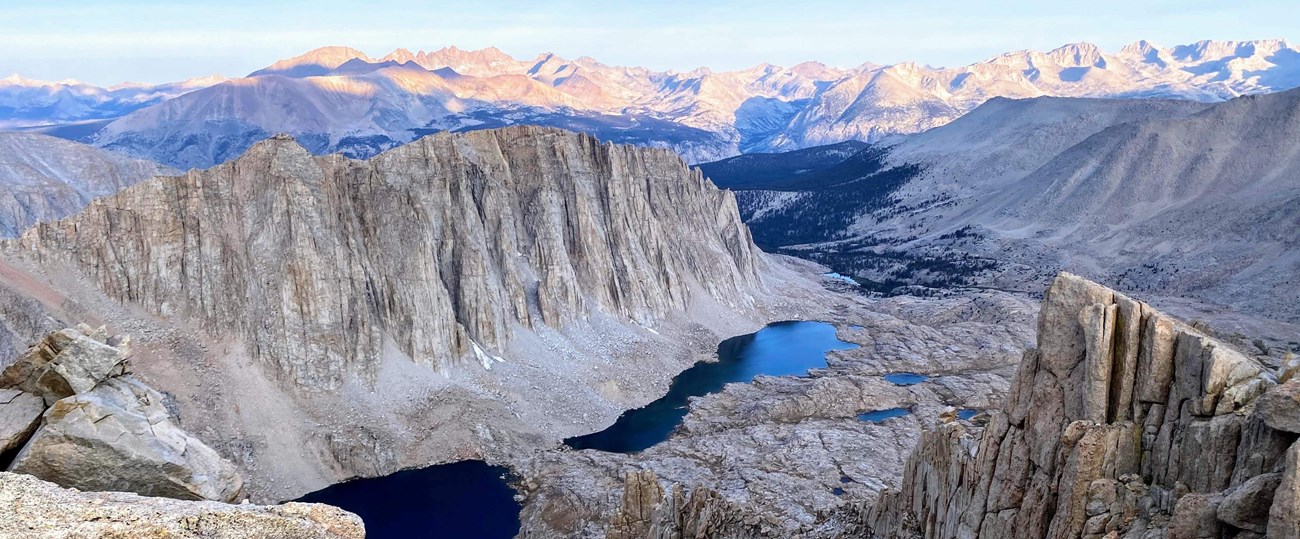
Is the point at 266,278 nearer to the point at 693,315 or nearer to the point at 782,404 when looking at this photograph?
the point at 782,404

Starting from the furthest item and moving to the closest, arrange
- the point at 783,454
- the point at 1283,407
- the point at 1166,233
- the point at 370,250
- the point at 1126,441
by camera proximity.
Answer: the point at 1166,233
the point at 370,250
the point at 783,454
the point at 1126,441
the point at 1283,407

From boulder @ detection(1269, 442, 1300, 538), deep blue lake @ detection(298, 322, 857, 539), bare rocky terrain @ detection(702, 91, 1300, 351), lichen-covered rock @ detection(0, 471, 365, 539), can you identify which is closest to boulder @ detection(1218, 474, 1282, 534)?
boulder @ detection(1269, 442, 1300, 538)

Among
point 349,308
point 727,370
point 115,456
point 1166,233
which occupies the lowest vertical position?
point 727,370

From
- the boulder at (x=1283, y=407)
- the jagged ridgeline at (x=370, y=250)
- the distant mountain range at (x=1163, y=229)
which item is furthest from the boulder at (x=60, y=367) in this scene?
the distant mountain range at (x=1163, y=229)

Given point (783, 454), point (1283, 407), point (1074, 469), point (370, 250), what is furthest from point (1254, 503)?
point (370, 250)

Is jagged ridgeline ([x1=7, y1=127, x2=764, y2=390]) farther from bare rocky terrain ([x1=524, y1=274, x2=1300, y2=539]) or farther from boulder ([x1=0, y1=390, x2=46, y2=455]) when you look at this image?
boulder ([x1=0, y1=390, x2=46, y2=455])

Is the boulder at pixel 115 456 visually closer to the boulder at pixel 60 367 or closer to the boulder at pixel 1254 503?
the boulder at pixel 60 367

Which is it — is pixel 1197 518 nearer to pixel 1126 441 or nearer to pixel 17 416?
pixel 1126 441
